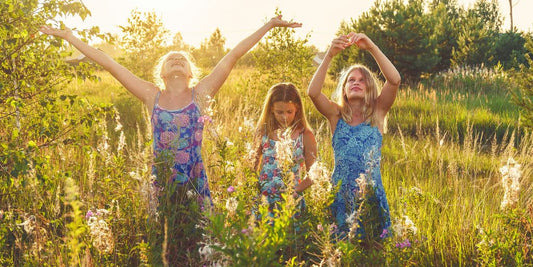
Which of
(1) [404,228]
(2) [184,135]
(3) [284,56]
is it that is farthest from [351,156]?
(3) [284,56]

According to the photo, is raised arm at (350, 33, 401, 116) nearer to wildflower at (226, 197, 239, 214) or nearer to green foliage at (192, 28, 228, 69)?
wildflower at (226, 197, 239, 214)

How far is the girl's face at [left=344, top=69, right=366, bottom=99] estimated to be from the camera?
11.6 feet

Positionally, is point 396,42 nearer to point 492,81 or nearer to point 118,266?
point 492,81

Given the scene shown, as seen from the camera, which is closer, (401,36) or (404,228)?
(404,228)

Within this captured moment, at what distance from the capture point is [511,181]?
2389 mm

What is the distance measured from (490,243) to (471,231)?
876 millimetres

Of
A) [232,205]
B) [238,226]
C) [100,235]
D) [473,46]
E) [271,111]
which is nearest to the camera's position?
[238,226]

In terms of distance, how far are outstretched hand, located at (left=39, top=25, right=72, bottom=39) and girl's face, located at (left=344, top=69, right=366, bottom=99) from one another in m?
2.28

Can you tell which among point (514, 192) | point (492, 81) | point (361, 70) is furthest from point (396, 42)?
point (514, 192)

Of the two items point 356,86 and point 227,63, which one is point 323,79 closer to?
→ point 356,86

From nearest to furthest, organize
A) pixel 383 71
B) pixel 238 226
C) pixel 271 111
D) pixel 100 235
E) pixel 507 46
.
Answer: pixel 238 226
pixel 100 235
pixel 383 71
pixel 271 111
pixel 507 46

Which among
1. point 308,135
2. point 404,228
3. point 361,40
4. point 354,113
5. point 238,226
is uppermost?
point 361,40

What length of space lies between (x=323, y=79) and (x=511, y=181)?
1.51 meters

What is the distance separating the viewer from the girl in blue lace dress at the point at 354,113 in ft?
10.9
